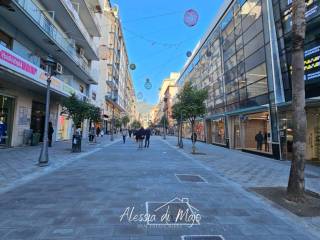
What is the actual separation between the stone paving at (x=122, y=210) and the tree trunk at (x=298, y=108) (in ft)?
3.53

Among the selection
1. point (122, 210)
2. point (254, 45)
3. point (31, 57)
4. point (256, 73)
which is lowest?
point (122, 210)

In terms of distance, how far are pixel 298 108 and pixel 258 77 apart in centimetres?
1369

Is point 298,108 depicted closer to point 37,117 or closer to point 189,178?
point 189,178

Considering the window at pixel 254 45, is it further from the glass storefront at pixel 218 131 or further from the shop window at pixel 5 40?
the shop window at pixel 5 40

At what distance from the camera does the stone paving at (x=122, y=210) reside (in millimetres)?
4418

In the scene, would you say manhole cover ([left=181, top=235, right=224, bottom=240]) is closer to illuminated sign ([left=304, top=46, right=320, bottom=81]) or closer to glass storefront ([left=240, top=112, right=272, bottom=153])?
illuminated sign ([left=304, top=46, right=320, bottom=81])

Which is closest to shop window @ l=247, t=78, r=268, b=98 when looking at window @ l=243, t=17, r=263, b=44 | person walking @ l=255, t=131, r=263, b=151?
person walking @ l=255, t=131, r=263, b=151

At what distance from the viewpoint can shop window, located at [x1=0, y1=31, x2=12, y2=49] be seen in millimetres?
15656

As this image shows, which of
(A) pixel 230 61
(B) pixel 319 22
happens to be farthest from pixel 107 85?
(B) pixel 319 22

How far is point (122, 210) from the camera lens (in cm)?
553

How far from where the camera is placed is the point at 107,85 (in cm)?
5081

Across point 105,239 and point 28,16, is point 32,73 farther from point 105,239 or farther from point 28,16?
point 105,239

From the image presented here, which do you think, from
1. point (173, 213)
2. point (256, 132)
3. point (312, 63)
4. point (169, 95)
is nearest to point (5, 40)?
point (173, 213)

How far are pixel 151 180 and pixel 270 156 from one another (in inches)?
479
